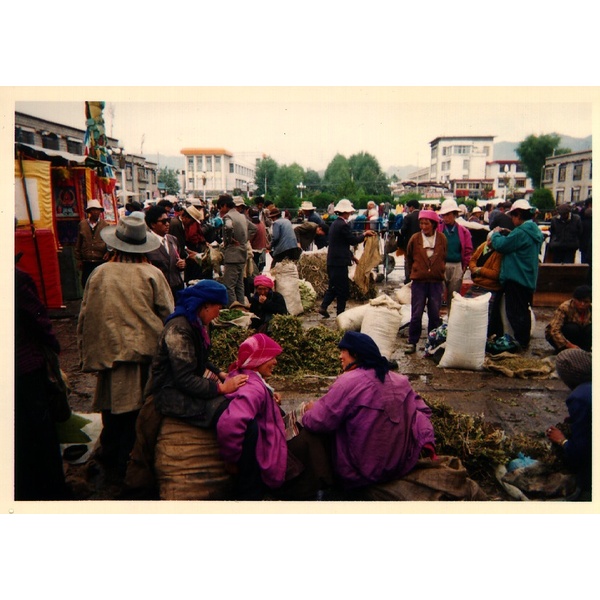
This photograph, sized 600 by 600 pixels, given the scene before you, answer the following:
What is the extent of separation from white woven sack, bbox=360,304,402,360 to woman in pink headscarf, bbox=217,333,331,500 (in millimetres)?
2825

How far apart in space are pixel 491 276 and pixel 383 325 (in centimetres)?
151

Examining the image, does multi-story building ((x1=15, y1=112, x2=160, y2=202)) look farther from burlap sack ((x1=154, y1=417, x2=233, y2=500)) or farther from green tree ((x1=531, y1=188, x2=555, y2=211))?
green tree ((x1=531, y1=188, x2=555, y2=211))

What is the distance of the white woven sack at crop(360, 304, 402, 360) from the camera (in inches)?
239

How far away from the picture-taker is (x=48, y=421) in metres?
3.36

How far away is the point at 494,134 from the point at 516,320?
2.88 m

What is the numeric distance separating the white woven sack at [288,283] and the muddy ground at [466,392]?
220cm

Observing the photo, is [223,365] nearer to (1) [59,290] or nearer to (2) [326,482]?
(2) [326,482]

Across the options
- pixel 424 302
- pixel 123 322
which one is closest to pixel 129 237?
pixel 123 322

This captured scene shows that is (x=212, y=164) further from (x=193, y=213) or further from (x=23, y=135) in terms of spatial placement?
(x=23, y=135)

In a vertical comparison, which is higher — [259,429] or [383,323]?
[383,323]

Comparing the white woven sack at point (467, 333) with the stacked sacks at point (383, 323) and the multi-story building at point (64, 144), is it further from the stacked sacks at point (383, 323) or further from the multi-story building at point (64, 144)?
the multi-story building at point (64, 144)

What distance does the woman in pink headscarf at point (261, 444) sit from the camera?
→ 3170 millimetres

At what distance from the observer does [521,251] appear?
614 centimetres

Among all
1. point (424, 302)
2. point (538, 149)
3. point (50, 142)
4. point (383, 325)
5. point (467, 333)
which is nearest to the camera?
point (538, 149)
